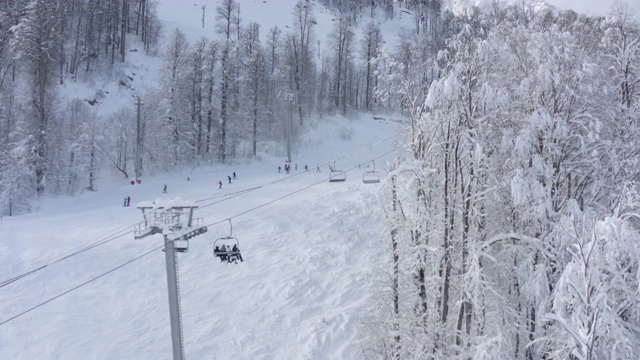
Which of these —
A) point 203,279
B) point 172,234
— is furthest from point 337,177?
point 172,234

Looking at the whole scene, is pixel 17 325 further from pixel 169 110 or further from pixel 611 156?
pixel 169 110

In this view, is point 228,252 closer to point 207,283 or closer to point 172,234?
point 172,234

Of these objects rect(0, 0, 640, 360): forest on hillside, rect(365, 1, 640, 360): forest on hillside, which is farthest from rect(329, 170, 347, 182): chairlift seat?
rect(365, 1, 640, 360): forest on hillside

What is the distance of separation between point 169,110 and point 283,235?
2324 centimetres

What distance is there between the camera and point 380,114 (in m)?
60.8

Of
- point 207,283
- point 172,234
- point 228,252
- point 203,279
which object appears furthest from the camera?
point 203,279

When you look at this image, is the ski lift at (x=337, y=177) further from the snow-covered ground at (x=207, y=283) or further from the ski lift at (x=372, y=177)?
the snow-covered ground at (x=207, y=283)

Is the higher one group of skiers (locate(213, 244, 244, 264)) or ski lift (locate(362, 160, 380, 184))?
ski lift (locate(362, 160, 380, 184))

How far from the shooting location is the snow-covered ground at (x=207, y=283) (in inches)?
602

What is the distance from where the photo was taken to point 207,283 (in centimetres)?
1880

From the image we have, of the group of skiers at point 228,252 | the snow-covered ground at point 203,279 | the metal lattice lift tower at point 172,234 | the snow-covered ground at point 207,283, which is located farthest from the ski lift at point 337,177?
the metal lattice lift tower at point 172,234

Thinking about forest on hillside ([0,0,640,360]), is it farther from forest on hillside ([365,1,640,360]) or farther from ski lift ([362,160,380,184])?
ski lift ([362,160,380,184])

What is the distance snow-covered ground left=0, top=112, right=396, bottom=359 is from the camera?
1529 cm

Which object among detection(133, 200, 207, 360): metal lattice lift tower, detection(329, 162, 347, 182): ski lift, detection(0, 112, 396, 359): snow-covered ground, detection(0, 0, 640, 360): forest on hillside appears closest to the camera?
detection(0, 0, 640, 360): forest on hillside
